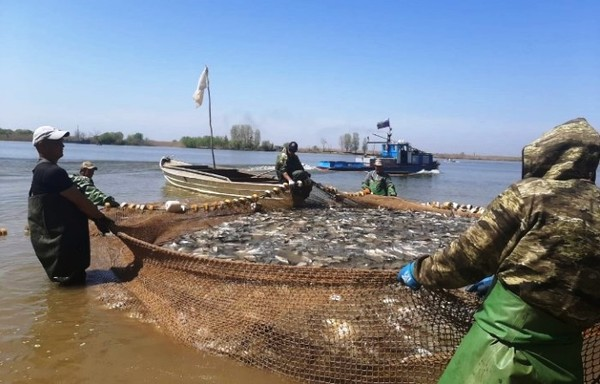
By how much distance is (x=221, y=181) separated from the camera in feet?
58.1

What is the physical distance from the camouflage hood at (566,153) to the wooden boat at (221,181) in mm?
12181

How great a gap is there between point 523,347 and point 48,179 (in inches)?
233

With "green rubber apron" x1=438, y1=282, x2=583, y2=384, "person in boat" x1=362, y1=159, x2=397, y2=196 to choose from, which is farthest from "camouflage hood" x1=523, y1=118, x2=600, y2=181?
"person in boat" x1=362, y1=159, x2=397, y2=196

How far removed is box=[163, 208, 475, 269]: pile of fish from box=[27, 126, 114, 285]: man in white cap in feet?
4.83

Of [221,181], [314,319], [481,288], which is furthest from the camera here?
[221,181]

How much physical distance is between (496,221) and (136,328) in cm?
426

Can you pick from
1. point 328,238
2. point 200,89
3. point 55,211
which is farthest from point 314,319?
point 200,89

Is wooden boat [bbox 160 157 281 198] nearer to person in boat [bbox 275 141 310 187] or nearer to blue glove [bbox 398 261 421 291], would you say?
person in boat [bbox 275 141 310 187]

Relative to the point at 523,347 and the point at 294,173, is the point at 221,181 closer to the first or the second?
the point at 294,173

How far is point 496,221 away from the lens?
→ 8.19 ft

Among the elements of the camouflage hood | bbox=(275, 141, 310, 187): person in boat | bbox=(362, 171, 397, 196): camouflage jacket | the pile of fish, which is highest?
the camouflage hood

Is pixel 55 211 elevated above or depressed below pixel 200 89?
below

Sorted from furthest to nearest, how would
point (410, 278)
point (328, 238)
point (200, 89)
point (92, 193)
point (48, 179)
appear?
point (200, 89) < point (92, 193) < point (328, 238) < point (48, 179) < point (410, 278)

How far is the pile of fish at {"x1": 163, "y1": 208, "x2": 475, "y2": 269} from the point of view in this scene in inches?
262
